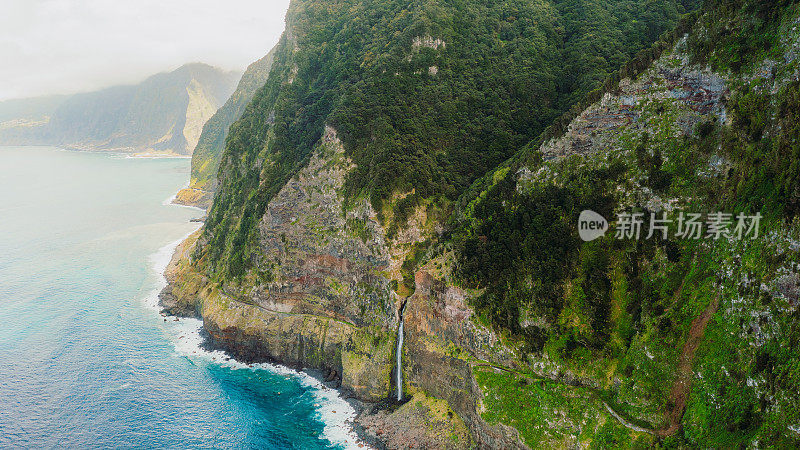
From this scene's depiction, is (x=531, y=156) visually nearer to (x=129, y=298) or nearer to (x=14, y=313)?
(x=129, y=298)

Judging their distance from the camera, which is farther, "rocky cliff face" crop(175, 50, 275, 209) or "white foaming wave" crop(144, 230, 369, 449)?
"rocky cliff face" crop(175, 50, 275, 209)

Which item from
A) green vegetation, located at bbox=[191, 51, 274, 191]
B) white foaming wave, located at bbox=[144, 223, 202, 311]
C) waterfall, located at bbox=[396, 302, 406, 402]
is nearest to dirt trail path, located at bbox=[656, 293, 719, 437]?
waterfall, located at bbox=[396, 302, 406, 402]

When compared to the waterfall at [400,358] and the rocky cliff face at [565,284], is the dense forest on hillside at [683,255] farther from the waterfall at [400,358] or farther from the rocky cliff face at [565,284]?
the waterfall at [400,358]

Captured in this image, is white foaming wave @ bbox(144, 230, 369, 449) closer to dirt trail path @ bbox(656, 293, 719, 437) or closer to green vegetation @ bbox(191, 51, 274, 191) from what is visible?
dirt trail path @ bbox(656, 293, 719, 437)

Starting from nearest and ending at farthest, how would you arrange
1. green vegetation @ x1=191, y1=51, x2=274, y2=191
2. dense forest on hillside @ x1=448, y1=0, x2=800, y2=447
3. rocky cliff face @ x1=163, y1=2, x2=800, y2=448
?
dense forest on hillside @ x1=448, y1=0, x2=800, y2=447, rocky cliff face @ x1=163, y1=2, x2=800, y2=448, green vegetation @ x1=191, y1=51, x2=274, y2=191

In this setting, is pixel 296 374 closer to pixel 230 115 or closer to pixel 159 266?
pixel 159 266

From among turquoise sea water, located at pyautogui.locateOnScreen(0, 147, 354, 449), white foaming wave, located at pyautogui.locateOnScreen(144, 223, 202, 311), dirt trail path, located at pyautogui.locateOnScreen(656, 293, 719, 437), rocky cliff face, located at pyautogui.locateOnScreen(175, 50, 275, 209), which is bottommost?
turquoise sea water, located at pyautogui.locateOnScreen(0, 147, 354, 449)

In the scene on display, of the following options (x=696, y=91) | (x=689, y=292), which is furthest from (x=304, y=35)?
(x=689, y=292)

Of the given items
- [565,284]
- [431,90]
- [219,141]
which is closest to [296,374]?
[565,284]
